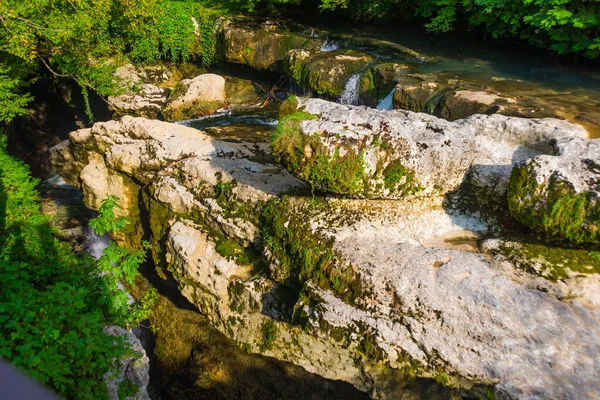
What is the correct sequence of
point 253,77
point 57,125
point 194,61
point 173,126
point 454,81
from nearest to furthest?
1. point 173,126
2. point 454,81
3. point 57,125
4. point 253,77
5. point 194,61

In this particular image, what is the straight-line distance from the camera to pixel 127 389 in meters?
4.64

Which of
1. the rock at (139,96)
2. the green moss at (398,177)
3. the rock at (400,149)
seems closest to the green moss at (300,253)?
the rock at (400,149)

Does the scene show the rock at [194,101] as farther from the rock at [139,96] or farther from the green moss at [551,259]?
the green moss at [551,259]

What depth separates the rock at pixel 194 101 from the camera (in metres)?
14.2

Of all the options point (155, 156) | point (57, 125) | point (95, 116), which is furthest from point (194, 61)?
point (155, 156)

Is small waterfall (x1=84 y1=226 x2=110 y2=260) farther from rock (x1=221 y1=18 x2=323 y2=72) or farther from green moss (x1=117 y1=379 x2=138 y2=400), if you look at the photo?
rock (x1=221 y1=18 x2=323 y2=72)

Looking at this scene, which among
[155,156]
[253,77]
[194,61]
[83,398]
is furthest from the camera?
[194,61]

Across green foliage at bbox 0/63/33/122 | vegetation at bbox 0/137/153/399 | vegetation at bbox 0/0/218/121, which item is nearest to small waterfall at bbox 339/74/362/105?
vegetation at bbox 0/0/218/121

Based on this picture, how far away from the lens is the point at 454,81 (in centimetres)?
1088

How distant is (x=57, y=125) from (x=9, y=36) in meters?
6.53

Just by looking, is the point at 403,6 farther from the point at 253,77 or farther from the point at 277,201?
the point at 277,201

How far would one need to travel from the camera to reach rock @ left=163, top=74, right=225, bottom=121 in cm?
1416

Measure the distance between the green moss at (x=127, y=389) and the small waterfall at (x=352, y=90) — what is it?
971 centimetres

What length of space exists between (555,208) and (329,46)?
462 inches
